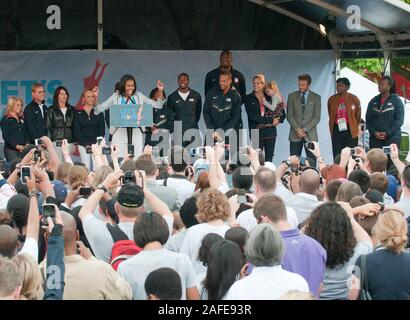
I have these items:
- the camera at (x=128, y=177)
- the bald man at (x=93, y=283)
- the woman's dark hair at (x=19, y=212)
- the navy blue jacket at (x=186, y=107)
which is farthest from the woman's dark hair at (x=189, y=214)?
the navy blue jacket at (x=186, y=107)

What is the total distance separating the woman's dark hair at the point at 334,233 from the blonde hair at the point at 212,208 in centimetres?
67

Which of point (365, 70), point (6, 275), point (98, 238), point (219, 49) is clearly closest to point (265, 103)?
point (219, 49)

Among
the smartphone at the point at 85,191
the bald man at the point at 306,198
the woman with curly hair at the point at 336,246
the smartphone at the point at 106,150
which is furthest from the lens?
the smartphone at the point at 106,150

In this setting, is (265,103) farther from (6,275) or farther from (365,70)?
(6,275)

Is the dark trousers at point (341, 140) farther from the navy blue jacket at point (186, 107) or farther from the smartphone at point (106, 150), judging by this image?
the smartphone at point (106, 150)

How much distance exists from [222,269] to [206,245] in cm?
52

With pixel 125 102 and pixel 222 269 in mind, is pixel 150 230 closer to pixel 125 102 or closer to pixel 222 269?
pixel 222 269

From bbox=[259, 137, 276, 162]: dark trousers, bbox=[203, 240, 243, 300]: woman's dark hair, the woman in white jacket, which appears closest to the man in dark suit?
the woman in white jacket

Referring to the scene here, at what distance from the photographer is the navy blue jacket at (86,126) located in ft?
46.3

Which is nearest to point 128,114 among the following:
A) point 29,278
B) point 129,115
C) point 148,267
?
point 129,115

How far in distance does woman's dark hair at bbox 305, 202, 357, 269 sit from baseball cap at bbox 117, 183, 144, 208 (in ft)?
3.56

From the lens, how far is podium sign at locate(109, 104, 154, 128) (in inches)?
514

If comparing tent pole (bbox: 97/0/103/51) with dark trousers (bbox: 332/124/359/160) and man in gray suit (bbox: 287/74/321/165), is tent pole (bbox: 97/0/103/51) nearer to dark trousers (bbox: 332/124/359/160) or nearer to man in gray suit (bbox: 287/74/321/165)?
man in gray suit (bbox: 287/74/321/165)

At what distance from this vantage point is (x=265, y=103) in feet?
48.3
